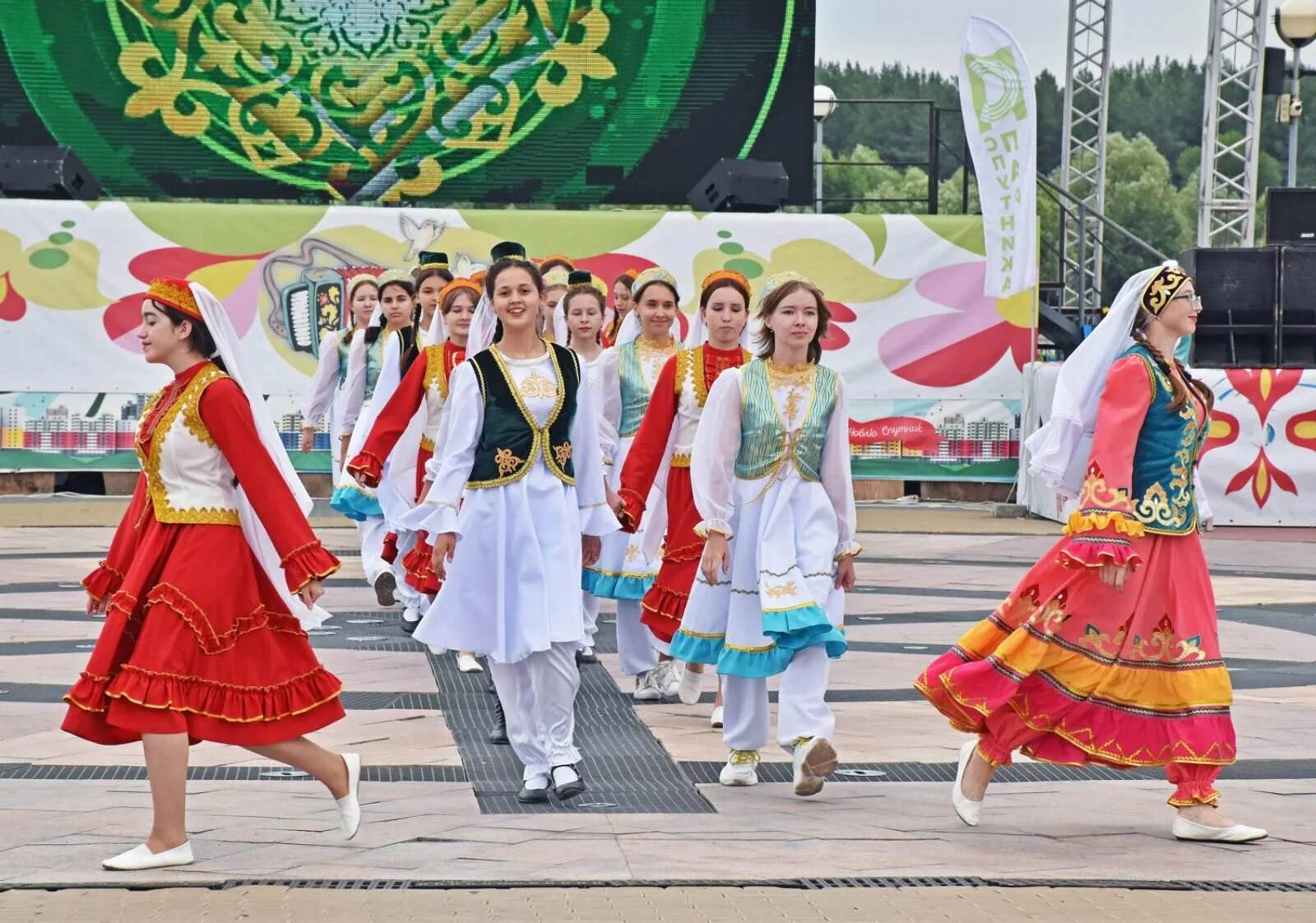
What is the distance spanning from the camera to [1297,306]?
59.3 feet

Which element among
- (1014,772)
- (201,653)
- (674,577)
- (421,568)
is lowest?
(1014,772)

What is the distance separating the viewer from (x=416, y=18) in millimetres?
19375

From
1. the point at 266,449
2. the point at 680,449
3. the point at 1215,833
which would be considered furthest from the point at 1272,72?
the point at 266,449

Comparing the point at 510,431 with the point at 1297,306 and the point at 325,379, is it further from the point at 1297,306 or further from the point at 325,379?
the point at 1297,306

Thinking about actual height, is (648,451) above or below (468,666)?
above

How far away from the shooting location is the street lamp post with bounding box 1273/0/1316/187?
65.4ft

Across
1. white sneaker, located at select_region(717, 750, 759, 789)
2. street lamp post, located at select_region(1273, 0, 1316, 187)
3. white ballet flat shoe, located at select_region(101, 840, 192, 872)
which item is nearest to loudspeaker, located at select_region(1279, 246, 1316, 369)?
street lamp post, located at select_region(1273, 0, 1316, 187)

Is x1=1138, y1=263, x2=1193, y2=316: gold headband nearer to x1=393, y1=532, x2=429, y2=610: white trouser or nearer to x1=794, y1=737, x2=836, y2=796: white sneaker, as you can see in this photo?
x1=794, y1=737, x2=836, y2=796: white sneaker

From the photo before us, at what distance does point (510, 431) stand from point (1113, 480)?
1.99 metres

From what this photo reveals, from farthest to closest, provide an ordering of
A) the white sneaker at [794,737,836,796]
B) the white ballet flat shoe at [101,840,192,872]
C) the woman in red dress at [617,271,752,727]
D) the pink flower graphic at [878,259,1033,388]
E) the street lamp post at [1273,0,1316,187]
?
the street lamp post at [1273,0,1316,187] < the pink flower graphic at [878,259,1033,388] < the woman in red dress at [617,271,752,727] < the white sneaker at [794,737,836,796] < the white ballet flat shoe at [101,840,192,872]

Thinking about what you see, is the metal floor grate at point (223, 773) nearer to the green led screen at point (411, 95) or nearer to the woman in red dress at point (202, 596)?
the woman in red dress at point (202, 596)

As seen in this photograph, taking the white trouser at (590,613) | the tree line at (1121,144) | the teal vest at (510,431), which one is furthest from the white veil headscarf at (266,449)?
the tree line at (1121,144)

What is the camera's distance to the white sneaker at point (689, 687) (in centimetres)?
896

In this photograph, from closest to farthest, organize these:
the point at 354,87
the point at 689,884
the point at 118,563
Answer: the point at 689,884 → the point at 118,563 → the point at 354,87
